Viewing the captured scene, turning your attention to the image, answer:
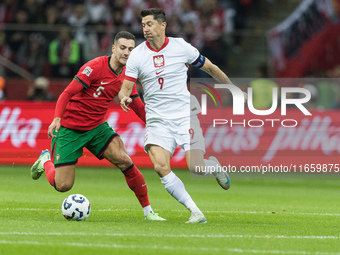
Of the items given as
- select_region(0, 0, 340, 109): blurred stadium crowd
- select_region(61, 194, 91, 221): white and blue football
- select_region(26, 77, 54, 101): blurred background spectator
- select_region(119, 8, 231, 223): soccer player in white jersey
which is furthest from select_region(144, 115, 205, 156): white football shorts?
select_region(26, 77, 54, 101): blurred background spectator

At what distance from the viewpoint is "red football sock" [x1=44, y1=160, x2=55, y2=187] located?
10.3m

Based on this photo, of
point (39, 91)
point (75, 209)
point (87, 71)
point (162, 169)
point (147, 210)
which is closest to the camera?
point (162, 169)

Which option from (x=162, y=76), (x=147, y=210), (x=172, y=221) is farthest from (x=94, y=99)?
(x=172, y=221)

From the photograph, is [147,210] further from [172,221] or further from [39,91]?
[39,91]

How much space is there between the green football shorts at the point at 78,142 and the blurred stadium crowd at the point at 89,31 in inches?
373

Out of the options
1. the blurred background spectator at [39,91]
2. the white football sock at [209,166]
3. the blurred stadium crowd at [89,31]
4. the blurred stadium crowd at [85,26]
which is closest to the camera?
the white football sock at [209,166]

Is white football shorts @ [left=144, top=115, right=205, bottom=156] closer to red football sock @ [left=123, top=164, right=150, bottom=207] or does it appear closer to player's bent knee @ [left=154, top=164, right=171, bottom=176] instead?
player's bent knee @ [left=154, top=164, right=171, bottom=176]

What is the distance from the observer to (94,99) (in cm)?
1020

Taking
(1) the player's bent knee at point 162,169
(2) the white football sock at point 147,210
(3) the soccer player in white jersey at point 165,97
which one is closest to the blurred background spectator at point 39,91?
(2) the white football sock at point 147,210

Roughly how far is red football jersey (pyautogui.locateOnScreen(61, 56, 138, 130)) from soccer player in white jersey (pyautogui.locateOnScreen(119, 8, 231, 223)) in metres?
0.62

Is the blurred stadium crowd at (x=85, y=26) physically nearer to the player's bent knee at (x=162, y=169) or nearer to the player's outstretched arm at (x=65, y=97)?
the player's outstretched arm at (x=65, y=97)

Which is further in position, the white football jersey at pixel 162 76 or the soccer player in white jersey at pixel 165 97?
the white football jersey at pixel 162 76

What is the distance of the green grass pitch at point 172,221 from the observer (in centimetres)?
748

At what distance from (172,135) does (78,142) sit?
143 centimetres
